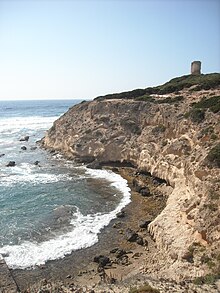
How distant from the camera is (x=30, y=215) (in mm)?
24406

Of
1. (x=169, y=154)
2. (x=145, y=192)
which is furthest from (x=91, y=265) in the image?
(x=169, y=154)

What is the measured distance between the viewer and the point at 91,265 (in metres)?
18.0

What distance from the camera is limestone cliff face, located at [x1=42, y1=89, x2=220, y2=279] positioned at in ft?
55.6

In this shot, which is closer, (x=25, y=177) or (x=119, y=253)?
(x=119, y=253)

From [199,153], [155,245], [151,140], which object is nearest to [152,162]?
[151,140]

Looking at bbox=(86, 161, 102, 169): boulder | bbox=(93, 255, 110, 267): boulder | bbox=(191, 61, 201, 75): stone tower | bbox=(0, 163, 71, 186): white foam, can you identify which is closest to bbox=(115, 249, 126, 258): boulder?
bbox=(93, 255, 110, 267): boulder

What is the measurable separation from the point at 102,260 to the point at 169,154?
14235 mm

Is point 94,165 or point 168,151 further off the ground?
point 168,151

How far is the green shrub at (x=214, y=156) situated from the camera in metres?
20.0

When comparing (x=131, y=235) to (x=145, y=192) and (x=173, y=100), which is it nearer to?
(x=145, y=192)

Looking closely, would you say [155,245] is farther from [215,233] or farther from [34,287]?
[34,287]

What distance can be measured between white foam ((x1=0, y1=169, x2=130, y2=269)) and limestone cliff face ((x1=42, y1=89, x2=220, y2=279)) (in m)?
4.26

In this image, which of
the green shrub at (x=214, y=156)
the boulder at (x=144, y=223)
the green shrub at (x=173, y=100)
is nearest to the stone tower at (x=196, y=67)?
the green shrub at (x=173, y=100)

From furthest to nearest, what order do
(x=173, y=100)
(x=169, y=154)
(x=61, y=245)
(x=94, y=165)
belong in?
1. (x=94, y=165)
2. (x=173, y=100)
3. (x=169, y=154)
4. (x=61, y=245)
